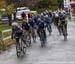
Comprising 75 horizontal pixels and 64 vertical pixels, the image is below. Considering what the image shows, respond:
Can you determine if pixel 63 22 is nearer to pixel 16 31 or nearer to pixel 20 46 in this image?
pixel 20 46

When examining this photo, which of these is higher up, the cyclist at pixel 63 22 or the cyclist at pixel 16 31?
the cyclist at pixel 16 31

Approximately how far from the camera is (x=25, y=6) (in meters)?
69.2

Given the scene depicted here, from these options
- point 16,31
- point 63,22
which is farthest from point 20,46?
point 63,22

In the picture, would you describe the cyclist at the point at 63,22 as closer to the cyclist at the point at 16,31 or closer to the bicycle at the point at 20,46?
the bicycle at the point at 20,46

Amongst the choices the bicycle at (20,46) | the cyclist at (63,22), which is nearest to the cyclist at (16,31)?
the bicycle at (20,46)

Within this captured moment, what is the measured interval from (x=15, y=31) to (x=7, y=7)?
27.0 meters

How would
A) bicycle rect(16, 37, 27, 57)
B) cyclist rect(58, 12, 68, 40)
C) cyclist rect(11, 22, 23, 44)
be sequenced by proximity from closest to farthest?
cyclist rect(11, 22, 23, 44) → bicycle rect(16, 37, 27, 57) → cyclist rect(58, 12, 68, 40)

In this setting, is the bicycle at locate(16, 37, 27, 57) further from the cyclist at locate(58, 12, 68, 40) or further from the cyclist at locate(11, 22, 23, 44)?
the cyclist at locate(58, 12, 68, 40)

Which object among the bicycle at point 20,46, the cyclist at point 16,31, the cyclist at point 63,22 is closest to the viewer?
the cyclist at point 16,31

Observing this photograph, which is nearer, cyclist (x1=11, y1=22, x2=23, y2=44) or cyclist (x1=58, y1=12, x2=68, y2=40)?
cyclist (x1=11, y1=22, x2=23, y2=44)

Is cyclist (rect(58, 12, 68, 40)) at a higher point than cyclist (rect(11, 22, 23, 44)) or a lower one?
lower

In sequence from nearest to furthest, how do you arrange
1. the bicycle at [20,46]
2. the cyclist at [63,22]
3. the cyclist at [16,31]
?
the cyclist at [16,31]
the bicycle at [20,46]
the cyclist at [63,22]

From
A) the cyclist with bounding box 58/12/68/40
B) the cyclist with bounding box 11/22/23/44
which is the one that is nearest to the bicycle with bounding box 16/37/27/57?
the cyclist with bounding box 11/22/23/44

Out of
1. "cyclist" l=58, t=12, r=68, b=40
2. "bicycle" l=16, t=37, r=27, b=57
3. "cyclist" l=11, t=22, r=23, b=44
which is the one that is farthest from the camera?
"cyclist" l=58, t=12, r=68, b=40
